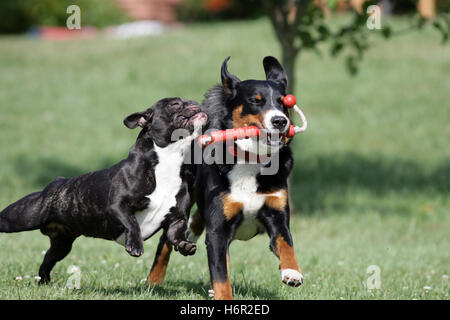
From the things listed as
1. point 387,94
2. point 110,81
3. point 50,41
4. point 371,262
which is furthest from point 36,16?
point 371,262

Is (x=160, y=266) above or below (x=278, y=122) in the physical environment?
below

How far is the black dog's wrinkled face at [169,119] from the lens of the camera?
15.8 feet

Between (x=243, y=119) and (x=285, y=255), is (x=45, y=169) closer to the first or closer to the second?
(x=243, y=119)

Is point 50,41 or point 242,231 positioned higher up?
point 50,41

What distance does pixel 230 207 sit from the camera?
185 inches

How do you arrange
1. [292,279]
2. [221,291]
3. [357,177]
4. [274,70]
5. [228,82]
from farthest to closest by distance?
[357,177], [274,70], [228,82], [221,291], [292,279]

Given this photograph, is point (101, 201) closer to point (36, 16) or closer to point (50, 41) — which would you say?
point (50, 41)

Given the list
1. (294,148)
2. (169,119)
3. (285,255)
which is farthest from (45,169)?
(285,255)

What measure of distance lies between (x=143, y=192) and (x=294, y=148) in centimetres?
962

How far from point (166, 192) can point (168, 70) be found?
14803 mm

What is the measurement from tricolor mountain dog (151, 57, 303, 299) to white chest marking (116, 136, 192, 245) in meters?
0.25

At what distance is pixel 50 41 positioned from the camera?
23703mm

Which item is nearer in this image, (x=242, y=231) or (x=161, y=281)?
(x=242, y=231)

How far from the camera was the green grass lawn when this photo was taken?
6.10 metres
